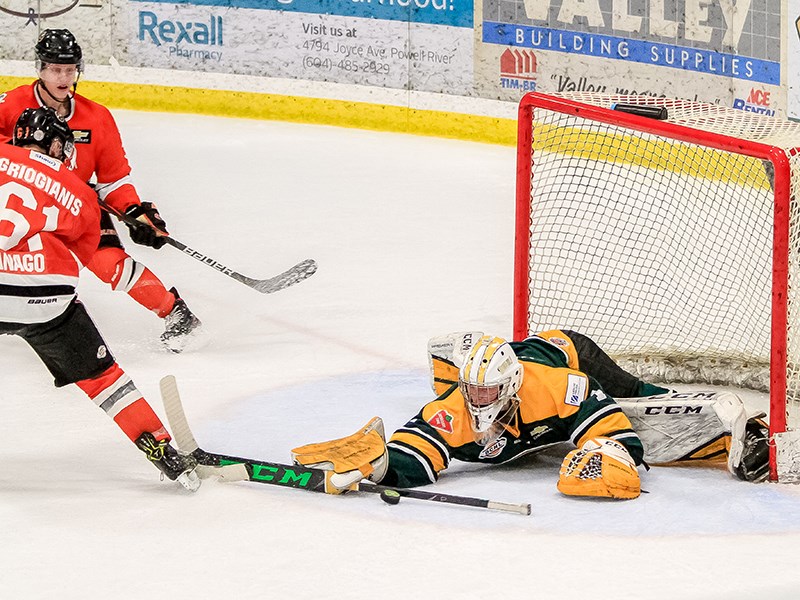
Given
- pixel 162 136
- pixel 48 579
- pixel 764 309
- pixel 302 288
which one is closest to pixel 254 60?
pixel 162 136

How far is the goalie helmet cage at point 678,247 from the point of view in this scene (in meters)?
3.26

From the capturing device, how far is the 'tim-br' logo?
737 centimetres

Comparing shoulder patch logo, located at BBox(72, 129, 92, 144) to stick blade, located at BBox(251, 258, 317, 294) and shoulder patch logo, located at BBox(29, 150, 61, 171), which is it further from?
shoulder patch logo, located at BBox(29, 150, 61, 171)

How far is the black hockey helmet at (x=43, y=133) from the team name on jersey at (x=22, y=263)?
0.29 m

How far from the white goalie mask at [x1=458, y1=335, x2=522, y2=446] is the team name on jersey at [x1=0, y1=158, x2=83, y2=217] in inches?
40.1

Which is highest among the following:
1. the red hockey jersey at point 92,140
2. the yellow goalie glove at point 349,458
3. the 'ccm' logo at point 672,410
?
the red hockey jersey at point 92,140

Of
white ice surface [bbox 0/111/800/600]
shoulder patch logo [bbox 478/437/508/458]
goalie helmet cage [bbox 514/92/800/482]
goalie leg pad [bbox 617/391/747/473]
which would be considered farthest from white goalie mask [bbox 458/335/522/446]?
goalie helmet cage [bbox 514/92/800/482]

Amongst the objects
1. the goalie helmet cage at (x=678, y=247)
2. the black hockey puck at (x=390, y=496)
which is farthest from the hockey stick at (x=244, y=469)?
the goalie helmet cage at (x=678, y=247)

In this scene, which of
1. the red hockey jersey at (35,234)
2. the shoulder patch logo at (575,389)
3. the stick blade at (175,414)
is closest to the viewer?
the red hockey jersey at (35,234)

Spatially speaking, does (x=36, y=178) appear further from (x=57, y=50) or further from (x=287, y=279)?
(x=287, y=279)

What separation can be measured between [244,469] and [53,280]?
2.05 feet

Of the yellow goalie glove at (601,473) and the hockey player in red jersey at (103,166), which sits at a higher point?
the hockey player in red jersey at (103,166)

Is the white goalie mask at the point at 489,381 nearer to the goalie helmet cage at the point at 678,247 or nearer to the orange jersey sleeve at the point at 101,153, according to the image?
the goalie helmet cage at the point at 678,247

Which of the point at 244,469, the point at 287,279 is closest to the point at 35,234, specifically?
the point at 244,469
